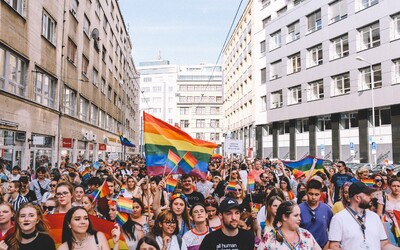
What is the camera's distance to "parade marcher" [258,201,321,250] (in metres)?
3.55

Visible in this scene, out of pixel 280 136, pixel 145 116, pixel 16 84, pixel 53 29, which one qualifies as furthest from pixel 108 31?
pixel 145 116

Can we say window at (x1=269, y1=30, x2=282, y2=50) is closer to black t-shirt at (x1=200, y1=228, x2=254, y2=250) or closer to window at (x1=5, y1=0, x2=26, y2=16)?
window at (x1=5, y1=0, x2=26, y2=16)

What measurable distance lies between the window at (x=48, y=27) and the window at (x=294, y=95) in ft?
78.4

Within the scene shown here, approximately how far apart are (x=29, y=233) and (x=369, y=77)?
96.2ft

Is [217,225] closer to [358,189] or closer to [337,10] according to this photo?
[358,189]

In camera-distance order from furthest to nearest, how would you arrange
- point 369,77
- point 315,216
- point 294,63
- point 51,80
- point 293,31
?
point 293,31 < point 294,63 < point 369,77 < point 51,80 < point 315,216

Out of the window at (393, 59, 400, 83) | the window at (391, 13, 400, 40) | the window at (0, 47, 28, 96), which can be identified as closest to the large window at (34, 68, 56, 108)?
the window at (0, 47, 28, 96)

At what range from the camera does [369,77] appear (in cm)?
2858

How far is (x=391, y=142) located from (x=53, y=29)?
78.7 feet

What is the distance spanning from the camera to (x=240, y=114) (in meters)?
53.7

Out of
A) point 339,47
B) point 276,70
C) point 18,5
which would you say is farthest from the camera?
point 276,70

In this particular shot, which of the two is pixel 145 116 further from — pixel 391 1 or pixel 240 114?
pixel 240 114

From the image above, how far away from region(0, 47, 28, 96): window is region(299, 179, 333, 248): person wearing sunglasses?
13.4 m

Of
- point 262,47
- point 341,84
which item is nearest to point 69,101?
point 341,84
